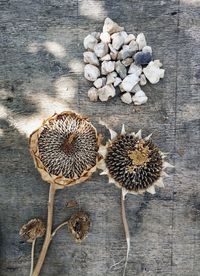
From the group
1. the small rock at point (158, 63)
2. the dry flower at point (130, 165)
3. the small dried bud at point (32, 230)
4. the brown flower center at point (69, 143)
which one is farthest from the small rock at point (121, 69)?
the small dried bud at point (32, 230)

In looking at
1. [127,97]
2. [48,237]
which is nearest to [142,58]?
[127,97]

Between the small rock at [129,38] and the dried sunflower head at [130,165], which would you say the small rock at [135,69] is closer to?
the small rock at [129,38]

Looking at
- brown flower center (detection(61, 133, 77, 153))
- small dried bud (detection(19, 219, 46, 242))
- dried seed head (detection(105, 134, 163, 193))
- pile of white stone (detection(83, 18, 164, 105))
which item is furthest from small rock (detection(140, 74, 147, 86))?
small dried bud (detection(19, 219, 46, 242))

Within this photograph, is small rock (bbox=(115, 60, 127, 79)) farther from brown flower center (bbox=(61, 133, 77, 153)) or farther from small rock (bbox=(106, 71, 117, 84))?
brown flower center (bbox=(61, 133, 77, 153))

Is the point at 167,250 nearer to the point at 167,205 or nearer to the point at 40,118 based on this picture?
the point at 167,205

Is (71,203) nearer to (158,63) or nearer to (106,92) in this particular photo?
(106,92)

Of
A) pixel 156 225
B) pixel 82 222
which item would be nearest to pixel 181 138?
pixel 156 225
